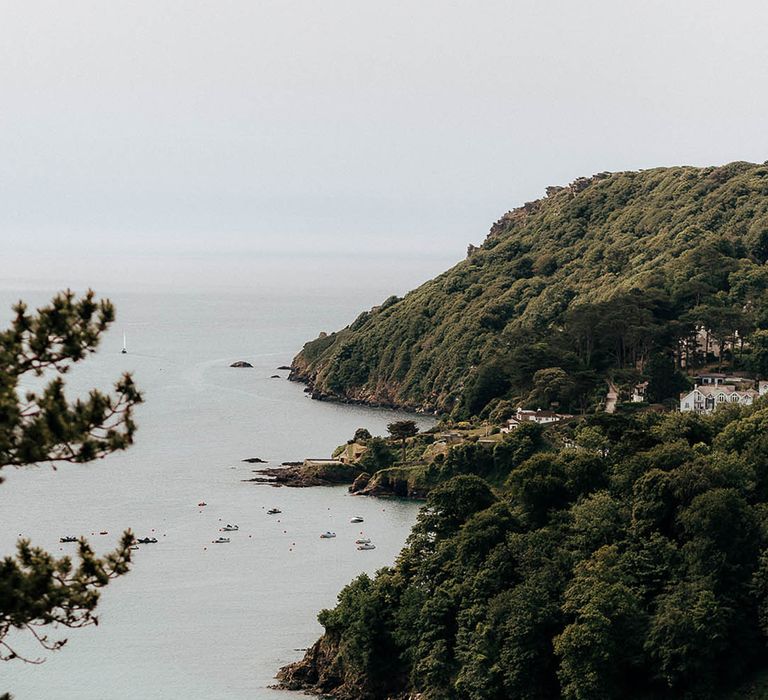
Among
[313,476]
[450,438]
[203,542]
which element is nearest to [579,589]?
[203,542]

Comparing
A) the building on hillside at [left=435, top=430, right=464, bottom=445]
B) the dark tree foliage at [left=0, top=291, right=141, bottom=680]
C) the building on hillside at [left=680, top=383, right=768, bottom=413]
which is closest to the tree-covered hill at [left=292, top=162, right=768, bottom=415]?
the building on hillside at [left=680, top=383, right=768, bottom=413]

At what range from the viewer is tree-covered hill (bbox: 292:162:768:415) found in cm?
9375

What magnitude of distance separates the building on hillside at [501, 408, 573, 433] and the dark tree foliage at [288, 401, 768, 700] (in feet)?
95.5

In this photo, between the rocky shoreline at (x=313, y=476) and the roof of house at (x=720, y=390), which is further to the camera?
the rocky shoreline at (x=313, y=476)

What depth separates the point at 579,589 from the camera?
1809 inches

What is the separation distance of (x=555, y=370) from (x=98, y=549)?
112 ft

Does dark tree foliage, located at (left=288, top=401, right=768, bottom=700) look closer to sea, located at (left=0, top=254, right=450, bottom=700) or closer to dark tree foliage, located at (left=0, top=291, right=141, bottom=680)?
sea, located at (left=0, top=254, right=450, bottom=700)

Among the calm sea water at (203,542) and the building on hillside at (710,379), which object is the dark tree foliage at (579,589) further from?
the building on hillside at (710,379)

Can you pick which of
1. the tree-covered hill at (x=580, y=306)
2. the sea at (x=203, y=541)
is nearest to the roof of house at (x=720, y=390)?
the tree-covered hill at (x=580, y=306)

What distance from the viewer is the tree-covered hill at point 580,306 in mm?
93750

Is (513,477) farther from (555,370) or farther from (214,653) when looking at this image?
(555,370)

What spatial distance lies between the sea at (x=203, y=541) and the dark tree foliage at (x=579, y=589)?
14.8 feet

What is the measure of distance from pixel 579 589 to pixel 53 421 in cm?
2858

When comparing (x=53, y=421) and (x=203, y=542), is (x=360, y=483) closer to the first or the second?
(x=203, y=542)
